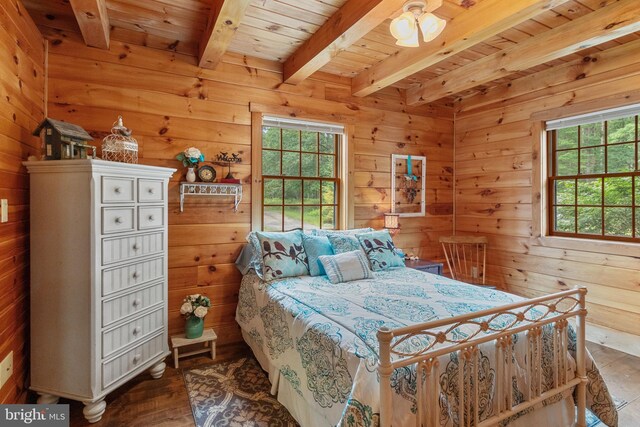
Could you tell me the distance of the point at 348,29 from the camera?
2230 millimetres

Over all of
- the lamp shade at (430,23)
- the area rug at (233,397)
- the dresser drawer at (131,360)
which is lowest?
the area rug at (233,397)

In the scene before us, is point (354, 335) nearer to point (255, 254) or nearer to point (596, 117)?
point (255, 254)

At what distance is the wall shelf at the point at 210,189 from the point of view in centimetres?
275

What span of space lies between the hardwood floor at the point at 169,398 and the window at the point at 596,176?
1.12 m

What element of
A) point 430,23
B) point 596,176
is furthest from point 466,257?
point 430,23

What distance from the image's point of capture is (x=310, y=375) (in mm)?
1719

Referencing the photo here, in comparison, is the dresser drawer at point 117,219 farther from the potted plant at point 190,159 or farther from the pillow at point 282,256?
the pillow at point 282,256

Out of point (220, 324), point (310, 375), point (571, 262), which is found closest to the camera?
point (310, 375)

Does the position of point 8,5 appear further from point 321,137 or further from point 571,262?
point 571,262

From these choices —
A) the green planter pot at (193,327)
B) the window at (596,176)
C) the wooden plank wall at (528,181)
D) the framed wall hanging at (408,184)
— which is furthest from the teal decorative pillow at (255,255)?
the window at (596,176)

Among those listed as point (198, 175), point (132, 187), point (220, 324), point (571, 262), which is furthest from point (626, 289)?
point (132, 187)

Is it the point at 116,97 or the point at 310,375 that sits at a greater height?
the point at 116,97

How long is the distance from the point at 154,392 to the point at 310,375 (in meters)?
1.23

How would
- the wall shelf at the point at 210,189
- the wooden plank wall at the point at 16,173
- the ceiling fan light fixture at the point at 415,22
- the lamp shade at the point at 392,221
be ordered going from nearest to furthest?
the wooden plank wall at the point at 16,173
the ceiling fan light fixture at the point at 415,22
the wall shelf at the point at 210,189
the lamp shade at the point at 392,221
